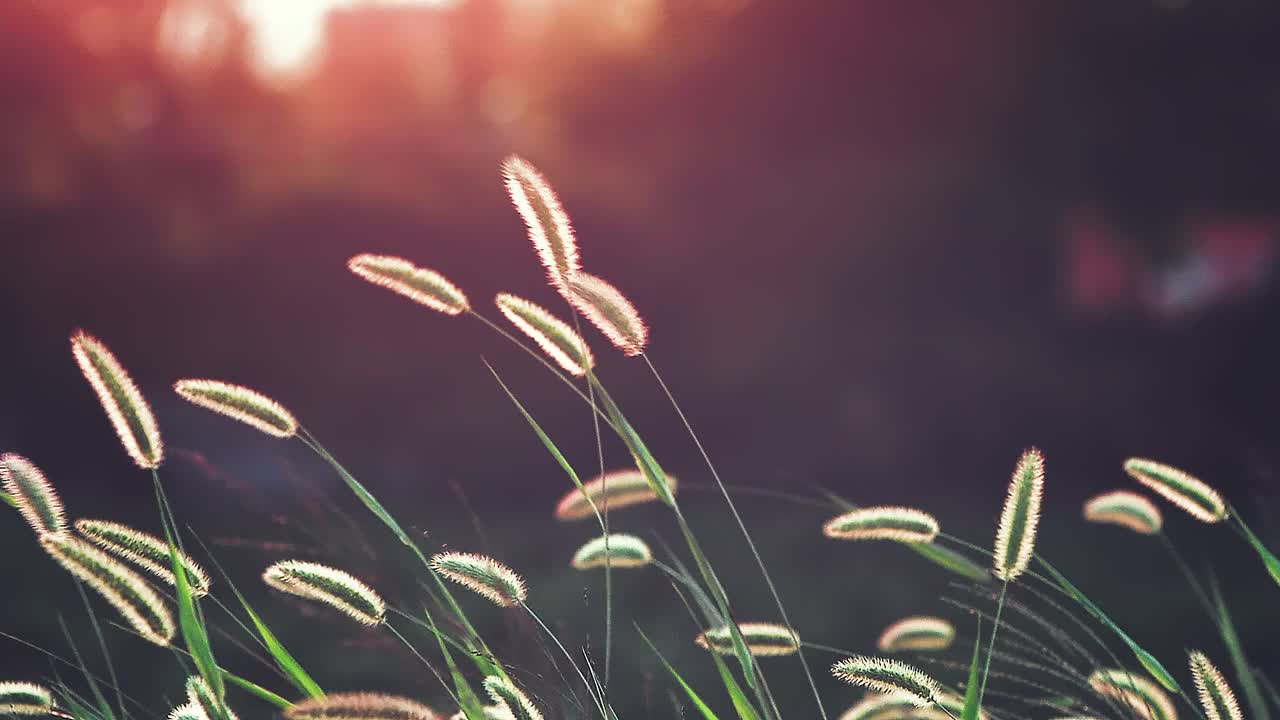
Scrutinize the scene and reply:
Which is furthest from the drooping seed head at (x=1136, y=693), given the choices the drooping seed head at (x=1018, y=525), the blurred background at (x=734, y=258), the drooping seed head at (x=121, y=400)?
the blurred background at (x=734, y=258)

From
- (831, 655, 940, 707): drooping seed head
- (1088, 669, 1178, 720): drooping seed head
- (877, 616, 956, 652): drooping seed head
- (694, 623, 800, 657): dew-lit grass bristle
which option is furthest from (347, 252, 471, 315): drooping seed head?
(1088, 669, 1178, 720): drooping seed head

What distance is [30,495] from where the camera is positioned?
1.38 m

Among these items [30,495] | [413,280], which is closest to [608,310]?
[413,280]

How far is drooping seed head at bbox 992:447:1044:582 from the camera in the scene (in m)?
1.35

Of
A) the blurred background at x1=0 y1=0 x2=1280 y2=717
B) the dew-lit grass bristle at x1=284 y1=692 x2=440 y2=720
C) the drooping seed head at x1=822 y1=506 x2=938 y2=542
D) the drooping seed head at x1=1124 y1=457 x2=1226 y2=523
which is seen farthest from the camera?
the blurred background at x1=0 y1=0 x2=1280 y2=717

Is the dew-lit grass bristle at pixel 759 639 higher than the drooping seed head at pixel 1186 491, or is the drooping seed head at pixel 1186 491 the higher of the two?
the drooping seed head at pixel 1186 491

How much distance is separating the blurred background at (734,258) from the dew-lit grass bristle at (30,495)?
523cm

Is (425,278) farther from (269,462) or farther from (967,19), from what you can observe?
(967,19)

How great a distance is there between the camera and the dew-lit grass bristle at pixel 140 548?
1.39 meters

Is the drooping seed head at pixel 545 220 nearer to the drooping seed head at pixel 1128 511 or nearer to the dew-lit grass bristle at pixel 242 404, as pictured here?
the dew-lit grass bristle at pixel 242 404

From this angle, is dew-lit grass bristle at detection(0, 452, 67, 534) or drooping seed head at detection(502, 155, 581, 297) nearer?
dew-lit grass bristle at detection(0, 452, 67, 534)

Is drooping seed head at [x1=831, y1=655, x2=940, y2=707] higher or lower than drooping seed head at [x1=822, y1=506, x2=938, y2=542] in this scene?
lower

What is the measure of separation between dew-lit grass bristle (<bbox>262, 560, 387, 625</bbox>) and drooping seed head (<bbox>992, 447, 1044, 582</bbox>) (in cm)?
72

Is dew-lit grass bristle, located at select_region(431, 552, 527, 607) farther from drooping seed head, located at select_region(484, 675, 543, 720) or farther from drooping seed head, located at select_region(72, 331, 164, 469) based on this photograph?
drooping seed head, located at select_region(72, 331, 164, 469)
